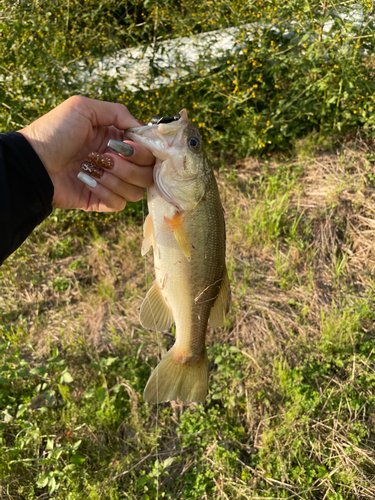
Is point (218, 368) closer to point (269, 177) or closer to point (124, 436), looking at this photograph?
point (124, 436)

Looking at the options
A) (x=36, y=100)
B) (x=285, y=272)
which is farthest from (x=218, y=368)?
(x=36, y=100)

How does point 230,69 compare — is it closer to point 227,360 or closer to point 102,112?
point 102,112

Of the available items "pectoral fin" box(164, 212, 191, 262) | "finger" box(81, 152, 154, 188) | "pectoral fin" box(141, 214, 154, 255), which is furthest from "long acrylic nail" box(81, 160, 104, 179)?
"pectoral fin" box(164, 212, 191, 262)

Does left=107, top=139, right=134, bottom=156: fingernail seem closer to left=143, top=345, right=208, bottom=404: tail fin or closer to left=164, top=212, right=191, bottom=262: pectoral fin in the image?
left=164, top=212, right=191, bottom=262: pectoral fin

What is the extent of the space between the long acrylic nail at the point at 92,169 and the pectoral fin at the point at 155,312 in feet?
2.37

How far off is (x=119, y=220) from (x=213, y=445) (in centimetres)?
286

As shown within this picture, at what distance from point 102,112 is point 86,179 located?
46 centimetres

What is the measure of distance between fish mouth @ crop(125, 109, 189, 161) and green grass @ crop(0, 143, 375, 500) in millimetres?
1120

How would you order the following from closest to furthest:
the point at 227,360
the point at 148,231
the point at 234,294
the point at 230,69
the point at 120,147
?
the point at 120,147 → the point at 148,231 → the point at 227,360 → the point at 234,294 → the point at 230,69

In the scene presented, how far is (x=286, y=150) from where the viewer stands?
464 centimetres

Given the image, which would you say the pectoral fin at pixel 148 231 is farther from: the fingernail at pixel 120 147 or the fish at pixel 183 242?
the fingernail at pixel 120 147

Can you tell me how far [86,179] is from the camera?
1975 millimetres

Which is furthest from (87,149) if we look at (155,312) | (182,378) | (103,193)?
(182,378)

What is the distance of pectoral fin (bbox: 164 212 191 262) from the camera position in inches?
70.9
